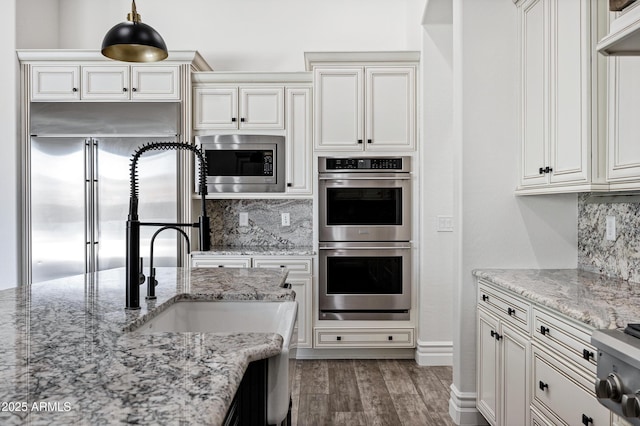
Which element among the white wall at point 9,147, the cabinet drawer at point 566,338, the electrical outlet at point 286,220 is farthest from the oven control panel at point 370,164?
the white wall at point 9,147

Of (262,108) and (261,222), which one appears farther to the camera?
(261,222)

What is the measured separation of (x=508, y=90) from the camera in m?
2.62

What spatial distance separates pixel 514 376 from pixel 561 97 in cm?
133

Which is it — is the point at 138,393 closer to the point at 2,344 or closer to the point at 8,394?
the point at 8,394

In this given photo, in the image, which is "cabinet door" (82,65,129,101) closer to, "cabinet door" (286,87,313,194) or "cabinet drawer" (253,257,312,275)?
"cabinet door" (286,87,313,194)

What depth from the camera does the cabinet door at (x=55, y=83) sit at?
3.81 meters

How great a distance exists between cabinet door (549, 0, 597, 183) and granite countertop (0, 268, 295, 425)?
1.66 m

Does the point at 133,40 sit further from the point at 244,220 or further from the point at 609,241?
the point at 609,241

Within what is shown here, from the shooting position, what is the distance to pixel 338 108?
377 cm

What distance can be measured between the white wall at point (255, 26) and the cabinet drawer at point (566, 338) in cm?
324

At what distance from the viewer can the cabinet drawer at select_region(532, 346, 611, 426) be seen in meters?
1.49

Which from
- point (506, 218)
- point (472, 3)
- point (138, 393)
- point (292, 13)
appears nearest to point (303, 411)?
point (506, 218)

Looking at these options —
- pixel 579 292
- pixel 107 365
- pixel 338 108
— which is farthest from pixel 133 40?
pixel 579 292

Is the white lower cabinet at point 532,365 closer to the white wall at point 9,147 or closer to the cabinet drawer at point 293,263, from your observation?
the cabinet drawer at point 293,263
